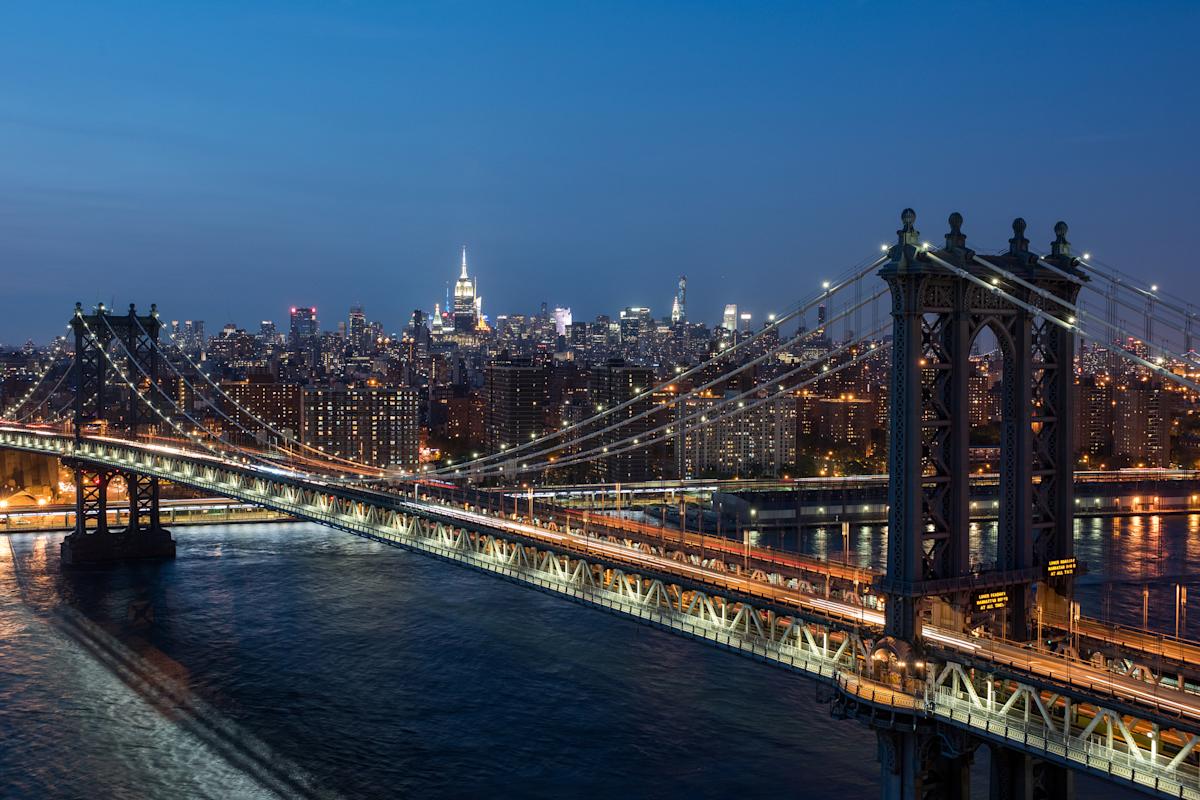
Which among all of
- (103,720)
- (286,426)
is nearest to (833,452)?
(286,426)

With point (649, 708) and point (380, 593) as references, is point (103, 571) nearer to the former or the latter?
point (380, 593)

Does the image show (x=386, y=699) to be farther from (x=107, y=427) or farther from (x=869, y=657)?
(x=107, y=427)

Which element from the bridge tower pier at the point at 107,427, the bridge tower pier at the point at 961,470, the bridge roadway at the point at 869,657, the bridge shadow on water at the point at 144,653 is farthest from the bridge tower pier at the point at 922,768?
the bridge tower pier at the point at 107,427

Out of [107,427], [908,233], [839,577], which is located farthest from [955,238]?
[107,427]

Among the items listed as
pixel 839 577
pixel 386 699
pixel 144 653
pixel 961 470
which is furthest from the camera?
pixel 144 653

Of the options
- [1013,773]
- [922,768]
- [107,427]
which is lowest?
[1013,773]

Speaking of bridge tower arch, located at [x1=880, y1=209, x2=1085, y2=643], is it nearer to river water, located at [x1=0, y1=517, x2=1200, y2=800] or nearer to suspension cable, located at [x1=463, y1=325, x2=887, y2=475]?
suspension cable, located at [x1=463, y1=325, x2=887, y2=475]

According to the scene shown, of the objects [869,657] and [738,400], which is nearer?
[869,657]
